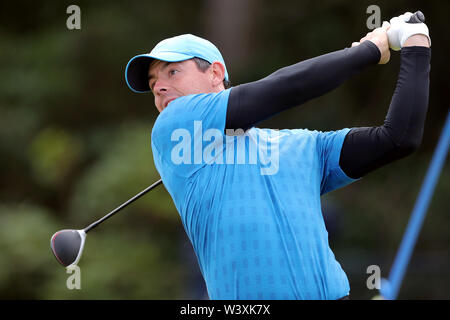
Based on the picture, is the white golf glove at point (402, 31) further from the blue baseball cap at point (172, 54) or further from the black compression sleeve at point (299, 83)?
the blue baseball cap at point (172, 54)

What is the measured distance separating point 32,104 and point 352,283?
16.1ft

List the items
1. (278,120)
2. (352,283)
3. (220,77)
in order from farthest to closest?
(278,120) < (352,283) < (220,77)

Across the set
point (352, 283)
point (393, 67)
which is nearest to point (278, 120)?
point (393, 67)

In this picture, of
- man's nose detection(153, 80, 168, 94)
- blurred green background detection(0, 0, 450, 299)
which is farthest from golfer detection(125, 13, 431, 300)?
blurred green background detection(0, 0, 450, 299)

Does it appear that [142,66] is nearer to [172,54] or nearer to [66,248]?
[172,54]

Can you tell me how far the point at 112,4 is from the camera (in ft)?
33.7

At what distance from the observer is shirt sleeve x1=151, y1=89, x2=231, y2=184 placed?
253cm

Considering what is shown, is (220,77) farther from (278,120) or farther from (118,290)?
(278,120)

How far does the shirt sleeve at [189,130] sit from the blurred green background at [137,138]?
5574 millimetres

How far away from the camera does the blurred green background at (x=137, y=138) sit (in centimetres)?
841

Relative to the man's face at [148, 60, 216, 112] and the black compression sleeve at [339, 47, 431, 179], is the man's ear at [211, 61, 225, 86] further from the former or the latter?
the black compression sleeve at [339, 47, 431, 179]

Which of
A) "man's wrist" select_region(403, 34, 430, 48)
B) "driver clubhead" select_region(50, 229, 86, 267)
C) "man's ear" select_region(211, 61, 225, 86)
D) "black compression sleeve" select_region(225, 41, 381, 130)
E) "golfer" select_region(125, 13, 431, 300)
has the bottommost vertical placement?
"driver clubhead" select_region(50, 229, 86, 267)

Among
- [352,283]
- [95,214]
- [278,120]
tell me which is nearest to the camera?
[352,283]

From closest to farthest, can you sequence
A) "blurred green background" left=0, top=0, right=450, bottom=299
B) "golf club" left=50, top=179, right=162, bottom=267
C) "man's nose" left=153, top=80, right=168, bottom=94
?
1. "man's nose" left=153, top=80, right=168, bottom=94
2. "golf club" left=50, top=179, right=162, bottom=267
3. "blurred green background" left=0, top=0, right=450, bottom=299
